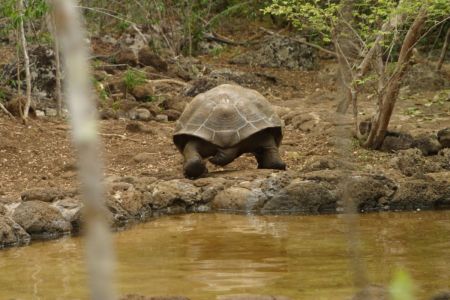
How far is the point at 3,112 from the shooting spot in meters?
11.5

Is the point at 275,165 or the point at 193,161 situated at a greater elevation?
the point at 193,161

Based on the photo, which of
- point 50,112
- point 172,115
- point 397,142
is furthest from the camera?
point 172,115

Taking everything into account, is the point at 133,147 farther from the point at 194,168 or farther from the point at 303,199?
Result: the point at 303,199

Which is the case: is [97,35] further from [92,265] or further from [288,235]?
[92,265]

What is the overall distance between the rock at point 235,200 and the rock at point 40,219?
1512 millimetres

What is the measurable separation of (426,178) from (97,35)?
491 inches

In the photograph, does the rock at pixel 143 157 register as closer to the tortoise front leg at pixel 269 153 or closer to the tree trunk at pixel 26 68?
the tortoise front leg at pixel 269 153

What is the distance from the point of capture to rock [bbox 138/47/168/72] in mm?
16594

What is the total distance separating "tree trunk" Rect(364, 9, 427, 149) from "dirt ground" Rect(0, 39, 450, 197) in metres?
0.21

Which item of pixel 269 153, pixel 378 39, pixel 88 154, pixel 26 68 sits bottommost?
pixel 269 153

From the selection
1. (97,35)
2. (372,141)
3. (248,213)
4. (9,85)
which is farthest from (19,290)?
(97,35)

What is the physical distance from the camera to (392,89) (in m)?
9.83

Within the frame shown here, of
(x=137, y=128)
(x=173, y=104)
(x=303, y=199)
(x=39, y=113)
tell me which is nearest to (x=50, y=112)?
(x=39, y=113)

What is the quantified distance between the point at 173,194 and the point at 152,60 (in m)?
8.72
